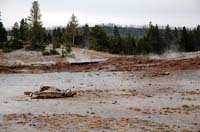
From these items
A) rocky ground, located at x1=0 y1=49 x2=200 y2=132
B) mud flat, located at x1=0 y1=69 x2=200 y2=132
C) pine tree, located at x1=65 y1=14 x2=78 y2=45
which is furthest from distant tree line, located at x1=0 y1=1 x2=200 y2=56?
mud flat, located at x1=0 y1=69 x2=200 y2=132

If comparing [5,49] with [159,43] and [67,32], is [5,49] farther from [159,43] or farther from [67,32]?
[159,43]

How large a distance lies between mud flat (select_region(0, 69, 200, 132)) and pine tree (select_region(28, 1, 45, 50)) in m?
40.0

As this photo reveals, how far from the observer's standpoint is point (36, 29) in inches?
2589

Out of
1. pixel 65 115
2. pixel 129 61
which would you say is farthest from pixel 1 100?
pixel 129 61

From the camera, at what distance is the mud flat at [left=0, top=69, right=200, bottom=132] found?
38.0 ft

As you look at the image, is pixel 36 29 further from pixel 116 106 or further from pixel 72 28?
pixel 116 106

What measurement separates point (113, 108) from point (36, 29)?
171 ft

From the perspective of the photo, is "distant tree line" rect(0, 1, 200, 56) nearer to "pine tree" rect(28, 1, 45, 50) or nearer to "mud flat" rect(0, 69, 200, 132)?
"pine tree" rect(28, 1, 45, 50)

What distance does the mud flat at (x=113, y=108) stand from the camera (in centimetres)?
1158

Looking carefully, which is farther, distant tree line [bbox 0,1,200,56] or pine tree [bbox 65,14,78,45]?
pine tree [bbox 65,14,78,45]

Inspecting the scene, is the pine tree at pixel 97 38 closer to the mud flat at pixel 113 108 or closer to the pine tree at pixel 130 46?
the pine tree at pixel 130 46

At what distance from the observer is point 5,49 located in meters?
60.2

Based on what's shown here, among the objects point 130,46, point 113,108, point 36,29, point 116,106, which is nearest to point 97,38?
point 36,29

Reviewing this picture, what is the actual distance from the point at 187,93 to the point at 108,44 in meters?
66.4
